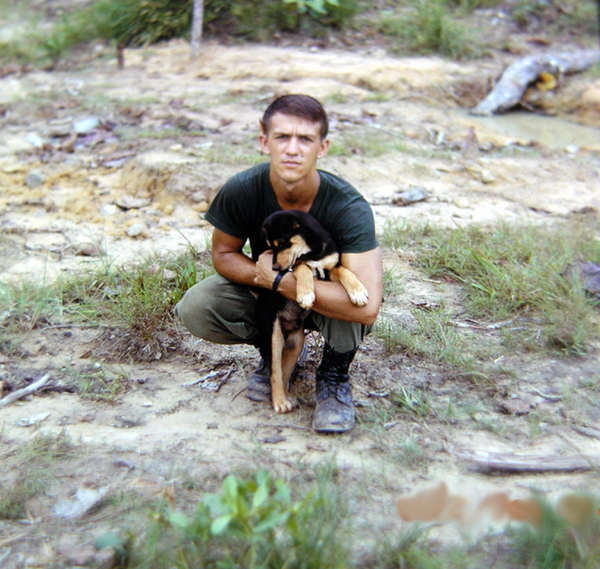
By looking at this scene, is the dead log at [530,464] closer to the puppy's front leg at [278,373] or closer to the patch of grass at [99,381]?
the puppy's front leg at [278,373]

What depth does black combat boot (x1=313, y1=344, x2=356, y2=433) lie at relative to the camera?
3135 millimetres

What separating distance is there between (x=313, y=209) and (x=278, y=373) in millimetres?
880

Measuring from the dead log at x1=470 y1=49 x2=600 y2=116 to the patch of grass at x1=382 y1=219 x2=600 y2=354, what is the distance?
3.40 meters

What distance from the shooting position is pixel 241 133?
654 cm

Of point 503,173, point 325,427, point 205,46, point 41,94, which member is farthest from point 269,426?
point 205,46

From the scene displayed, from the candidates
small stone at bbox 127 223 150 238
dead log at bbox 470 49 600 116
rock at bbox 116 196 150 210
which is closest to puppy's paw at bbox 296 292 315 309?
small stone at bbox 127 223 150 238

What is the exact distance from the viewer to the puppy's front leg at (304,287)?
2.98 meters

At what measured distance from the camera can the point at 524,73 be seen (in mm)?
8430

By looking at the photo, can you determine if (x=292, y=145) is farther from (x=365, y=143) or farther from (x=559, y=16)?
(x=559, y=16)

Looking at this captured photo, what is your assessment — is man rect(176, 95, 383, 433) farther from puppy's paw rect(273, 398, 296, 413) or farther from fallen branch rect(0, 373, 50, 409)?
fallen branch rect(0, 373, 50, 409)

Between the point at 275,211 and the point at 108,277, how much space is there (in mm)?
1728

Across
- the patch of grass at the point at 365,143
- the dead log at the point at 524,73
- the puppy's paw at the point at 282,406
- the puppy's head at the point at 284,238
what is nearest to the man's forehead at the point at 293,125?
the puppy's head at the point at 284,238

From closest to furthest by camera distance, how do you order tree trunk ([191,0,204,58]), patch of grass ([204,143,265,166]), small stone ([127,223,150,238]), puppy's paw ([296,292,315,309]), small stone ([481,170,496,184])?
puppy's paw ([296,292,315,309]) → small stone ([127,223,150,238]) → patch of grass ([204,143,265,166]) → small stone ([481,170,496,184]) → tree trunk ([191,0,204,58])

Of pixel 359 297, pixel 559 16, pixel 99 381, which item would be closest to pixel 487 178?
pixel 359 297
